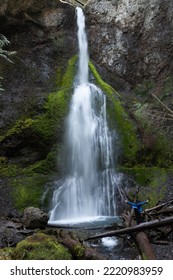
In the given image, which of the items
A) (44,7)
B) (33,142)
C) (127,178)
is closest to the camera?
(127,178)

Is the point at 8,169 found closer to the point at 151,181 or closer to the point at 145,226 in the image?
the point at 151,181

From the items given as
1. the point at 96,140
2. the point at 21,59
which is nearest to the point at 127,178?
the point at 96,140

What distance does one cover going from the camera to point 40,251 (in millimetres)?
5387

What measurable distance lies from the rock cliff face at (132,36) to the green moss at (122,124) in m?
2.79

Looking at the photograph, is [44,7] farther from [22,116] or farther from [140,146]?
[140,146]

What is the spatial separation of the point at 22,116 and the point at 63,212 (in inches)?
198

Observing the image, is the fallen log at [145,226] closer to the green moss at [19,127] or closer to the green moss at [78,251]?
the green moss at [78,251]

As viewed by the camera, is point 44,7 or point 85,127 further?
point 44,7

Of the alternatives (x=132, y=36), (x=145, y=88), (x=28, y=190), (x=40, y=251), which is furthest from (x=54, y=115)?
(x=40, y=251)

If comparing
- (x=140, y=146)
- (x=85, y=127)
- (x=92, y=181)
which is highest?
(x=85, y=127)

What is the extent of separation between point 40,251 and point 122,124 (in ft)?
33.7

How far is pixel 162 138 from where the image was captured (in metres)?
14.3

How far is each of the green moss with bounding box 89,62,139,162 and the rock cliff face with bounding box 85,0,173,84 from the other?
279cm

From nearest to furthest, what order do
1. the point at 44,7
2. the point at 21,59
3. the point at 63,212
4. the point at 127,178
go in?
the point at 63,212 < the point at 127,178 < the point at 21,59 < the point at 44,7
